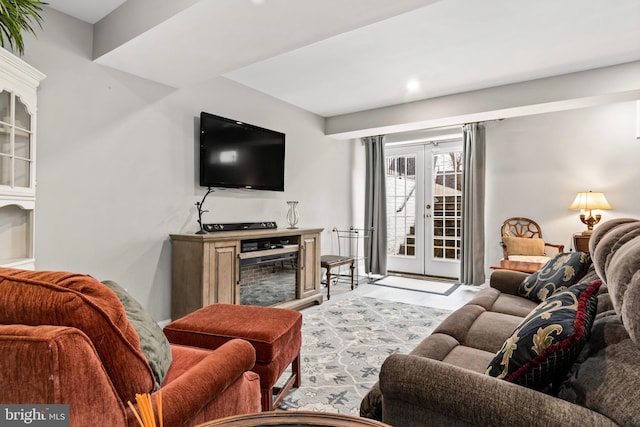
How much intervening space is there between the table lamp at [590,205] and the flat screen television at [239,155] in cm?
355

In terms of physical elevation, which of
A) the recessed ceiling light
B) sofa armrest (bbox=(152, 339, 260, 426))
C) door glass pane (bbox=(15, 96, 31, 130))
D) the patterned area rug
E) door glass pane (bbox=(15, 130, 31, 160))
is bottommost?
the patterned area rug

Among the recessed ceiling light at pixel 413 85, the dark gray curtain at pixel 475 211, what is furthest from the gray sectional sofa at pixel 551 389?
the dark gray curtain at pixel 475 211

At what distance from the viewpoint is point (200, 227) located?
11.3 feet

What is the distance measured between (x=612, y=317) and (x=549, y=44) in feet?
8.93

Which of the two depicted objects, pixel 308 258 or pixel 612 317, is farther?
pixel 308 258

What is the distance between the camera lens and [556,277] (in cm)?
233

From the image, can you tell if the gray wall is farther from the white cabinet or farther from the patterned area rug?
the patterned area rug

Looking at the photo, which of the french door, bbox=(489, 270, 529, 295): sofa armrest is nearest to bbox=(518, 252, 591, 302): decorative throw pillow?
bbox=(489, 270, 529, 295): sofa armrest

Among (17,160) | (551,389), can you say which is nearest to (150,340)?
(551,389)

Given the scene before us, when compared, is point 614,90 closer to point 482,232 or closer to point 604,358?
point 482,232

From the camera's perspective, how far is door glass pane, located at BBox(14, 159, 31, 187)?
2.15 meters

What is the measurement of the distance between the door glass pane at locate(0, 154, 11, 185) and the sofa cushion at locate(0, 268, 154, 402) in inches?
63.2

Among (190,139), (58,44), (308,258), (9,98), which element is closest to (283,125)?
(190,139)

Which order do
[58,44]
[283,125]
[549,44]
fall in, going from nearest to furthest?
[58,44] < [549,44] < [283,125]
